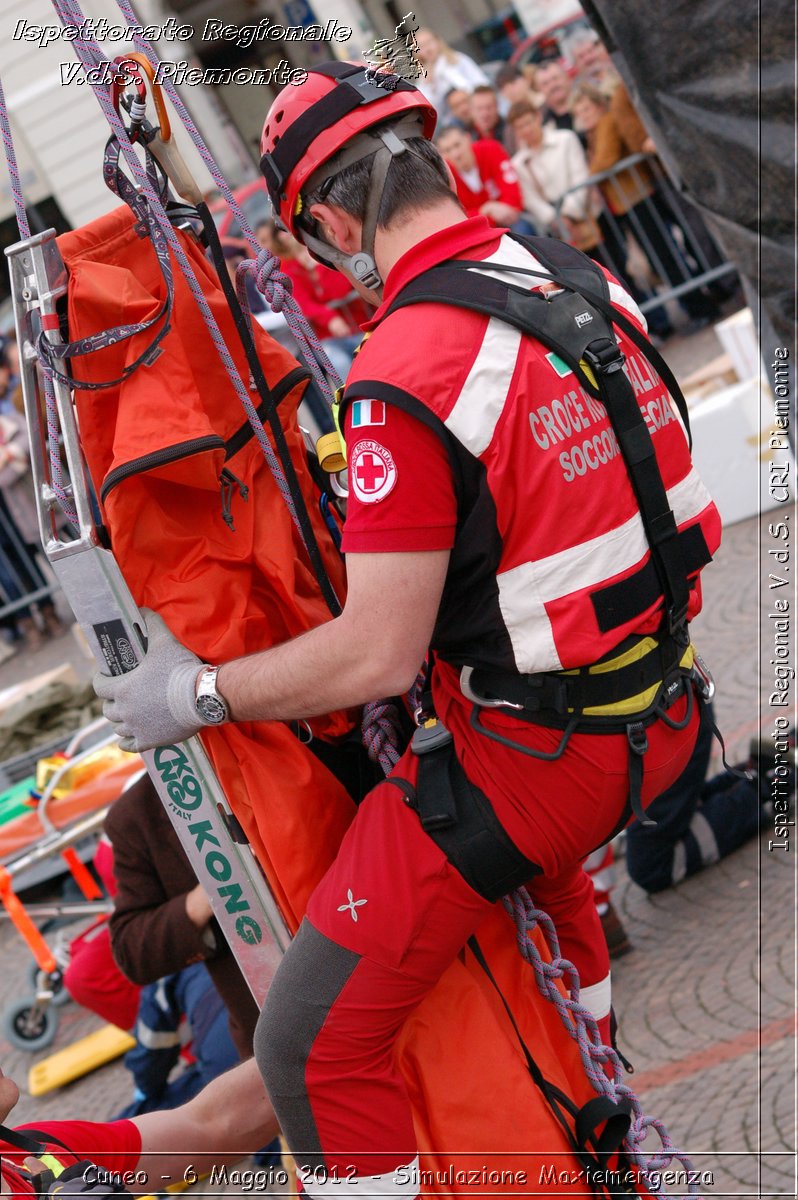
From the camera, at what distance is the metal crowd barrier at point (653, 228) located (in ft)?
34.1

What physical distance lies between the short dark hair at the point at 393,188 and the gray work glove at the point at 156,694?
0.88 metres

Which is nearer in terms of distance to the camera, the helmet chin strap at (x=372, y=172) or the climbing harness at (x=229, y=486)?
the helmet chin strap at (x=372, y=172)

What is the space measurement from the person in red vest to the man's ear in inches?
285

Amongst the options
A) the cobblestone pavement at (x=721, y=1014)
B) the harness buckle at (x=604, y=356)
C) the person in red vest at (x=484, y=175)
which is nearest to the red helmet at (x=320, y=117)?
the harness buckle at (x=604, y=356)

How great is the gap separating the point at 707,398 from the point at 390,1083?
607cm

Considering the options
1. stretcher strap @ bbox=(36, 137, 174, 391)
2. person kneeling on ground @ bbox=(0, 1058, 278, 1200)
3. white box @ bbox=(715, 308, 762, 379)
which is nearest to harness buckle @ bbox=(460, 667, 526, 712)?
stretcher strap @ bbox=(36, 137, 174, 391)

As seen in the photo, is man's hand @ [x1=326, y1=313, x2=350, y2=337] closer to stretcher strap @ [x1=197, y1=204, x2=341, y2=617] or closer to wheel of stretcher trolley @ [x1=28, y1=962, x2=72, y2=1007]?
wheel of stretcher trolley @ [x1=28, y1=962, x2=72, y2=1007]

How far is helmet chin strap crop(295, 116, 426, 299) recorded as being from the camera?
7.87ft

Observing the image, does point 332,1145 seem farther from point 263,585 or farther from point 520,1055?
point 263,585

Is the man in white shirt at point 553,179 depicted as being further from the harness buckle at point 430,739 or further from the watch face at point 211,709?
the watch face at point 211,709

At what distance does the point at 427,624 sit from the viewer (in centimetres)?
227

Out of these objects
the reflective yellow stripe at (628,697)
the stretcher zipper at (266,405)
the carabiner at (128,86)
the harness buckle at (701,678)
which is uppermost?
the carabiner at (128,86)

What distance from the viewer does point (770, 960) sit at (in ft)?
13.3

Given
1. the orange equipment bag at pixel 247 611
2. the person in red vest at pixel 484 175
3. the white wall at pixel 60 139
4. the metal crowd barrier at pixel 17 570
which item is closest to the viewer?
the orange equipment bag at pixel 247 611
